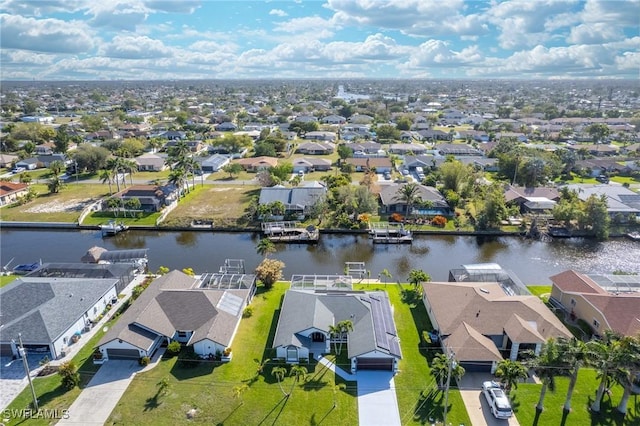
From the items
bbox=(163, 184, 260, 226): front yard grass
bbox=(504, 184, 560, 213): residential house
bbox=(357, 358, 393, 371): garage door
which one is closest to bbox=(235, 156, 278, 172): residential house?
bbox=(163, 184, 260, 226): front yard grass

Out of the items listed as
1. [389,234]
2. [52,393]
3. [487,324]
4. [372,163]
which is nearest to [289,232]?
[389,234]

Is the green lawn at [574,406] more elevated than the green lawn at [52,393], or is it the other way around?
the green lawn at [52,393]

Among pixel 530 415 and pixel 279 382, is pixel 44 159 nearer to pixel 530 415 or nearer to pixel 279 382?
pixel 279 382

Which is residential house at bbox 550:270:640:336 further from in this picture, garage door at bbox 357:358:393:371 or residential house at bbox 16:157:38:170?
residential house at bbox 16:157:38:170

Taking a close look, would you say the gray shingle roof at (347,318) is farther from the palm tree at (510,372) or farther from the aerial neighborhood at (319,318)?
the palm tree at (510,372)

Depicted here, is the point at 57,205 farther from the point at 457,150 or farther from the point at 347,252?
the point at 457,150

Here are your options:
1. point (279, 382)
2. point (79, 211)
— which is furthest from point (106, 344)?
point (79, 211)

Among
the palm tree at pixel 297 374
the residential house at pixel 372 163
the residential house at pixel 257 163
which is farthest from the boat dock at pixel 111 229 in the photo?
the residential house at pixel 372 163
